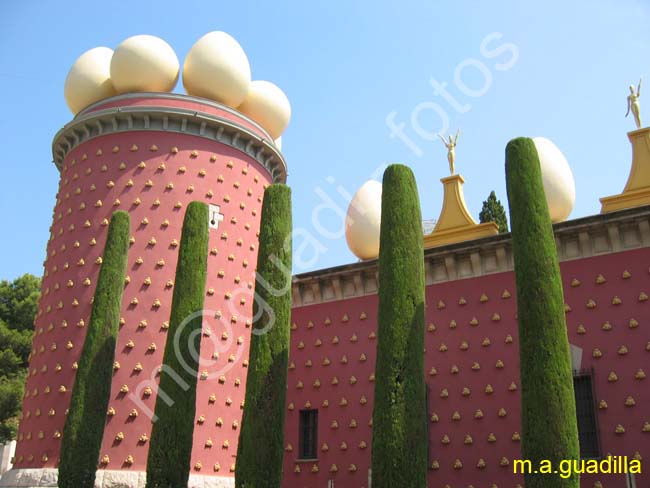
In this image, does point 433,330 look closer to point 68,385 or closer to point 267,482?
point 267,482

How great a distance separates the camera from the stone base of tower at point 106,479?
17.1 m

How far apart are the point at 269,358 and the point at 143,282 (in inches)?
259

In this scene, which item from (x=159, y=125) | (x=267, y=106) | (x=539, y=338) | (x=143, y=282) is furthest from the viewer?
(x=267, y=106)

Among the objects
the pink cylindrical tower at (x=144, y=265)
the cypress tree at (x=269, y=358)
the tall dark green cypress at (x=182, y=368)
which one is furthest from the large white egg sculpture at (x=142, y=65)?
the cypress tree at (x=269, y=358)

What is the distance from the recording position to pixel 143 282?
19.1 meters

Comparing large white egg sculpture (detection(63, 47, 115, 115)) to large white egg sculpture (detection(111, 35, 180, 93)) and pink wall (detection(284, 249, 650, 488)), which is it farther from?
pink wall (detection(284, 249, 650, 488))

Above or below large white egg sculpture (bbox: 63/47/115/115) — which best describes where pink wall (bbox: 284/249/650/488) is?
below

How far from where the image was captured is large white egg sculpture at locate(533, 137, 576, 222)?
711 inches

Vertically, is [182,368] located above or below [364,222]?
below

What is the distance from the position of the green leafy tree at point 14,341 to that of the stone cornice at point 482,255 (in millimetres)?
21287

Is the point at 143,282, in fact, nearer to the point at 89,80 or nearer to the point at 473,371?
the point at 89,80

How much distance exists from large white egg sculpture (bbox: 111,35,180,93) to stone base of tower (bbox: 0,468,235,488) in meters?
11.6

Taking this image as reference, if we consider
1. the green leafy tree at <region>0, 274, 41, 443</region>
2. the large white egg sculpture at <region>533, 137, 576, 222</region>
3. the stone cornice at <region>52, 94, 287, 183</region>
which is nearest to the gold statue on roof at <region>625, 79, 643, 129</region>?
the large white egg sculpture at <region>533, 137, 576, 222</region>

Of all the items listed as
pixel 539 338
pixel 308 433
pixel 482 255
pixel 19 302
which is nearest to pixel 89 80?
pixel 308 433
